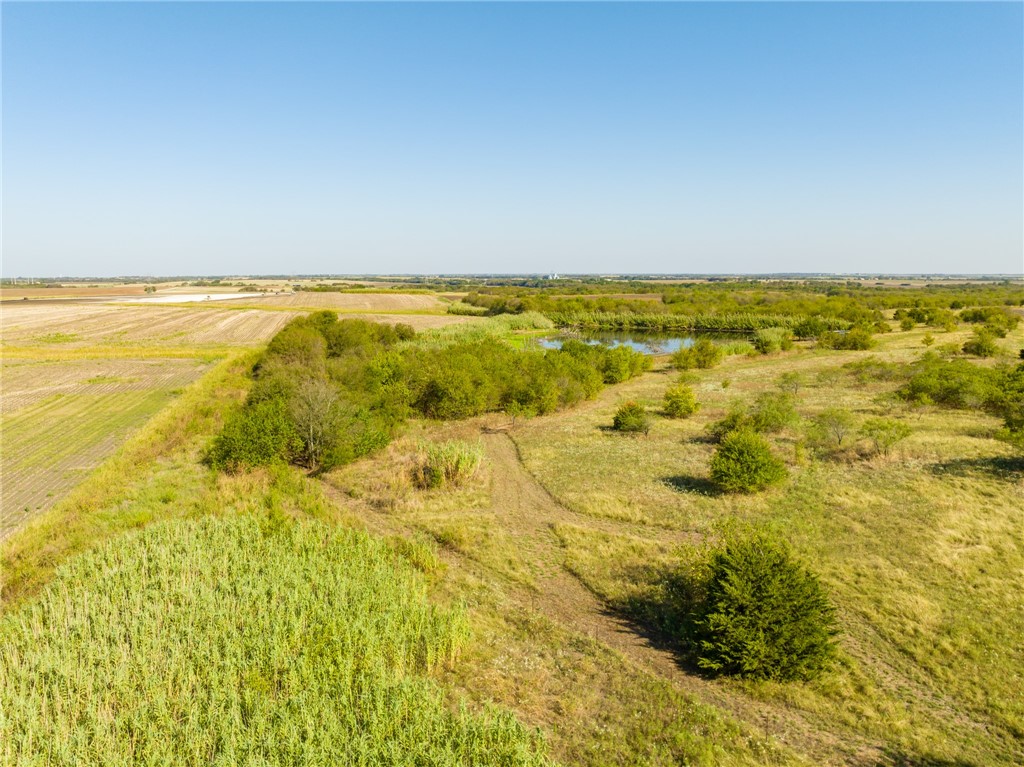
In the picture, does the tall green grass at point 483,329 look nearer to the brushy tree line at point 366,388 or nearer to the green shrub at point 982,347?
the brushy tree line at point 366,388

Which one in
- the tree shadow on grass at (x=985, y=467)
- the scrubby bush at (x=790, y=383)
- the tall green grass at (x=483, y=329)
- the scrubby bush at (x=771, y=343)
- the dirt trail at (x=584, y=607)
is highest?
the tall green grass at (x=483, y=329)

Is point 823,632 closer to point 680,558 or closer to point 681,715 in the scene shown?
point 681,715

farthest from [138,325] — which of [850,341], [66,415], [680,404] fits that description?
[850,341]

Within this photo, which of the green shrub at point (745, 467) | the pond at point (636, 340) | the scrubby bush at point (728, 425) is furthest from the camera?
the pond at point (636, 340)

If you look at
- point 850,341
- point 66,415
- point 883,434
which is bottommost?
point 66,415

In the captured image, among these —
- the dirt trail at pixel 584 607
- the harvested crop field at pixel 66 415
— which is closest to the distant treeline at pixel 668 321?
the harvested crop field at pixel 66 415

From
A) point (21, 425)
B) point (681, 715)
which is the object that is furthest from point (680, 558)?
point (21, 425)

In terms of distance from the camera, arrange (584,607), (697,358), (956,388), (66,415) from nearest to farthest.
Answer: (584,607) < (66,415) < (956,388) < (697,358)

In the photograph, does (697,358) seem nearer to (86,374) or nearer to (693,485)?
(693,485)
